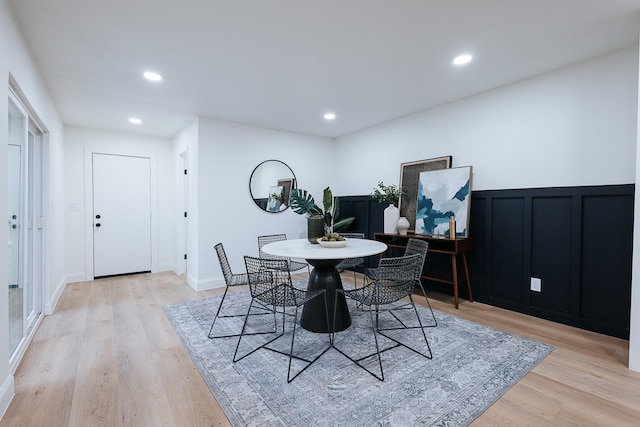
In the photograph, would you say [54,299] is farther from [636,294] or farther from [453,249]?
[636,294]

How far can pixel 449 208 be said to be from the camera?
12.4ft

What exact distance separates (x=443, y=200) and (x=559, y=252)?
1270 mm

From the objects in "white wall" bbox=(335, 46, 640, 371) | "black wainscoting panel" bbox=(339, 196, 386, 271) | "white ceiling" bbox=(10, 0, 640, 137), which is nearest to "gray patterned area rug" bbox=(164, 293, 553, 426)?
"white wall" bbox=(335, 46, 640, 371)

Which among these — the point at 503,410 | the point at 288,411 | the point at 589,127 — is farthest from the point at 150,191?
the point at 589,127

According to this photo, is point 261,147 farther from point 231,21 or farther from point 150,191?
point 231,21

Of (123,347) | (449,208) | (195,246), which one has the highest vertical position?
(449,208)

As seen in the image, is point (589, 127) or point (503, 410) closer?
point (503, 410)

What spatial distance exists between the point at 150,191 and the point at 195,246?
1.74m

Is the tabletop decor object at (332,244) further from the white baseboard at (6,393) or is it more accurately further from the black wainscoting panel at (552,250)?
the white baseboard at (6,393)

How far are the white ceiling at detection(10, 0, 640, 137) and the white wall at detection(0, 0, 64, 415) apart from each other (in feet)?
0.56

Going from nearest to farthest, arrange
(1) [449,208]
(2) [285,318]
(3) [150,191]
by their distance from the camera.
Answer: (2) [285,318], (1) [449,208], (3) [150,191]

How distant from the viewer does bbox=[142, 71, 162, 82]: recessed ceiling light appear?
2955mm

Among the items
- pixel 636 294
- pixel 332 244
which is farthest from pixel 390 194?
pixel 636 294

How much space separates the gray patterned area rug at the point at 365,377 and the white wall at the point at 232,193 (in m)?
1.53
